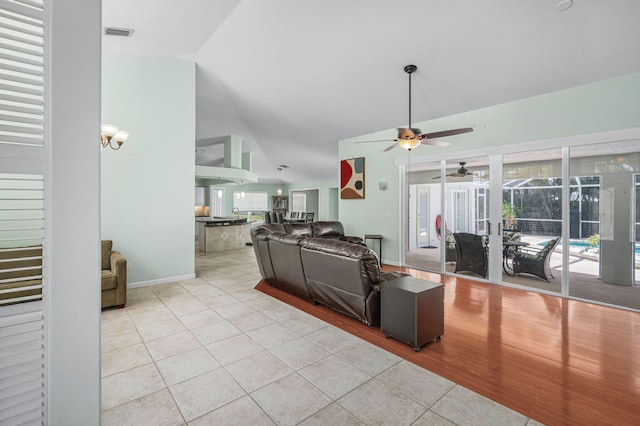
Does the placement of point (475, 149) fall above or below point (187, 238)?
above

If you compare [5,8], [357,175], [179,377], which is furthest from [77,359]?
[357,175]

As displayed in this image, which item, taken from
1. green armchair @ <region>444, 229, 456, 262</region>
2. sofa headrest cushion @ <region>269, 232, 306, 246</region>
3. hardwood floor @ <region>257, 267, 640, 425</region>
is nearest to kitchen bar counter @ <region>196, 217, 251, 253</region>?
sofa headrest cushion @ <region>269, 232, 306, 246</region>

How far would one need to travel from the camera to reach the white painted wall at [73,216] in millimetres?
906

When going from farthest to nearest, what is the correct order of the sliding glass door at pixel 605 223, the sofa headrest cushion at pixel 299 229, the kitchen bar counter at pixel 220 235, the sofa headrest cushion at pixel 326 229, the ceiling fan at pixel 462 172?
the kitchen bar counter at pixel 220 235
the sofa headrest cushion at pixel 326 229
the sofa headrest cushion at pixel 299 229
the ceiling fan at pixel 462 172
the sliding glass door at pixel 605 223

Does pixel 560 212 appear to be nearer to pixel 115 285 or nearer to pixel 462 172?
pixel 462 172

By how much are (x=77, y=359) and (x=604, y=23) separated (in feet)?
16.5

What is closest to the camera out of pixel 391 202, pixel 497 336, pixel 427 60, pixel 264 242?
pixel 497 336

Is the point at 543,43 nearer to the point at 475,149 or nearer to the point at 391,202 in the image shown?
the point at 475,149

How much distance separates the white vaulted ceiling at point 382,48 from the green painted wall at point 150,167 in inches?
15.9

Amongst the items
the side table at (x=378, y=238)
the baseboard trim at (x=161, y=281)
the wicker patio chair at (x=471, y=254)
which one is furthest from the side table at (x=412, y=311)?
the baseboard trim at (x=161, y=281)

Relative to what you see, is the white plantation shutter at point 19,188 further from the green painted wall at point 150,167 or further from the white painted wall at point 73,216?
the green painted wall at point 150,167

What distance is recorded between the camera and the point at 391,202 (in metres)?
6.63

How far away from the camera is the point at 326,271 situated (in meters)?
3.56

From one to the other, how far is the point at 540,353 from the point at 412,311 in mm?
1232
